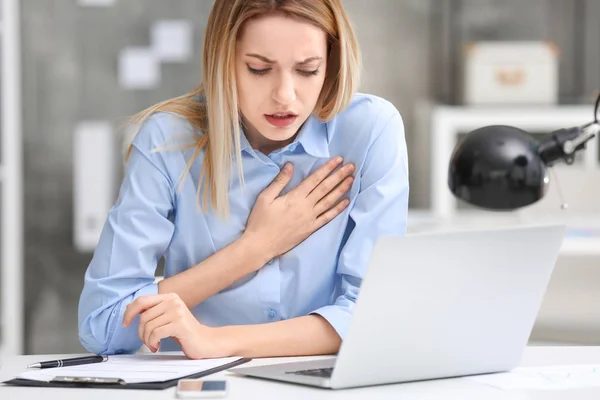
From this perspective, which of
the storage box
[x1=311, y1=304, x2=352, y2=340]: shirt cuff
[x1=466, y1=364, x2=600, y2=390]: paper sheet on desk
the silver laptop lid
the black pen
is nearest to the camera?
the silver laptop lid

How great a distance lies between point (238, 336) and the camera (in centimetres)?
141

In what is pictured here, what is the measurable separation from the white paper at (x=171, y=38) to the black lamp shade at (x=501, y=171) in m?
3.18

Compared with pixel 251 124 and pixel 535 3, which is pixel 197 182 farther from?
pixel 535 3

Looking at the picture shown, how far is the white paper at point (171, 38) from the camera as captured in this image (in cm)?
421

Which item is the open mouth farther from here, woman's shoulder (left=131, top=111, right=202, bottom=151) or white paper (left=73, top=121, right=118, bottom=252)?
white paper (left=73, top=121, right=118, bottom=252)

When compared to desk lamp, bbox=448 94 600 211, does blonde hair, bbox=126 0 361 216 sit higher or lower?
higher

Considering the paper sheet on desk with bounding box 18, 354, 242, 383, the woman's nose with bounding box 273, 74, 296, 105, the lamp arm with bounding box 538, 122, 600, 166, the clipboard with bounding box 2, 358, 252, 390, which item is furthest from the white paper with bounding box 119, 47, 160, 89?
the lamp arm with bounding box 538, 122, 600, 166

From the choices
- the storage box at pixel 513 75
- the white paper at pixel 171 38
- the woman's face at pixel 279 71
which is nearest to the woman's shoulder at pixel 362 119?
the woman's face at pixel 279 71

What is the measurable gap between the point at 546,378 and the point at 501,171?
0.31 m

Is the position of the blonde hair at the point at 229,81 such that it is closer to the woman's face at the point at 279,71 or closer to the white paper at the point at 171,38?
the woman's face at the point at 279,71

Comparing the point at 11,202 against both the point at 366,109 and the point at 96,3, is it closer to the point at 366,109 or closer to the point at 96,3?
the point at 96,3

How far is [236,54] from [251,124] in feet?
0.56

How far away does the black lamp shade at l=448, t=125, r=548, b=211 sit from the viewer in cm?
117

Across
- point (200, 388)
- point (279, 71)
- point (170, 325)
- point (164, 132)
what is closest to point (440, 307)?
point (200, 388)
